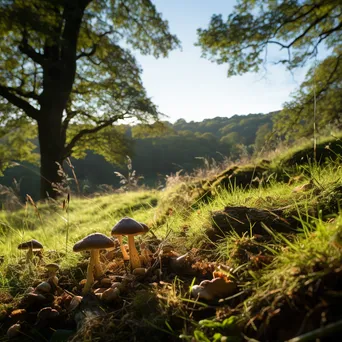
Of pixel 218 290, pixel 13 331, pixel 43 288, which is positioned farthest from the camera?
pixel 43 288

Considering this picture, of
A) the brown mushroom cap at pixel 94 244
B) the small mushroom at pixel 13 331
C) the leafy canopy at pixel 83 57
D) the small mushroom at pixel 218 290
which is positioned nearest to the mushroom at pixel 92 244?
the brown mushroom cap at pixel 94 244

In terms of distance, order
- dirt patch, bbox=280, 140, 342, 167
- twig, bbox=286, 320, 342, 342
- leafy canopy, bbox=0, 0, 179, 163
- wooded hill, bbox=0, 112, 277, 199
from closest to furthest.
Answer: twig, bbox=286, 320, 342, 342
dirt patch, bbox=280, 140, 342, 167
leafy canopy, bbox=0, 0, 179, 163
wooded hill, bbox=0, 112, 277, 199

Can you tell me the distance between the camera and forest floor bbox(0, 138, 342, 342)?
1.00m

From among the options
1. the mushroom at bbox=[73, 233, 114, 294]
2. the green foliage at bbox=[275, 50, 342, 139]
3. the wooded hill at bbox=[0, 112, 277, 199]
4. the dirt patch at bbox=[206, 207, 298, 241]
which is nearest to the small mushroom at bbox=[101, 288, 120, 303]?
the mushroom at bbox=[73, 233, 114, 294]

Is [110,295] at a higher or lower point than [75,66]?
lower

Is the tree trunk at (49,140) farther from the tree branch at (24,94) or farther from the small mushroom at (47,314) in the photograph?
the small mushroom at (47,314)

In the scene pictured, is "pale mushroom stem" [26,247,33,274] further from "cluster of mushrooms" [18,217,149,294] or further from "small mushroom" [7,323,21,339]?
"small mushroom" [7,323,21,339]

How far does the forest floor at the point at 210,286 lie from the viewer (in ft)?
3.29

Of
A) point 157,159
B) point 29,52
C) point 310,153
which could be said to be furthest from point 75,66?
point 157,159

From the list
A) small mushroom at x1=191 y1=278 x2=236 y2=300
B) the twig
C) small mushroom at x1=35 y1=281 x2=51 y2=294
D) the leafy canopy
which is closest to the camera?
the twig

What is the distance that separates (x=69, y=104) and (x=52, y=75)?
398 centimetres

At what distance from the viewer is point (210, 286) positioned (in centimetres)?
133

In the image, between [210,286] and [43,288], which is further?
[43,288]

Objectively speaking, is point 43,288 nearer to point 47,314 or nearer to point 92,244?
point 47,314
